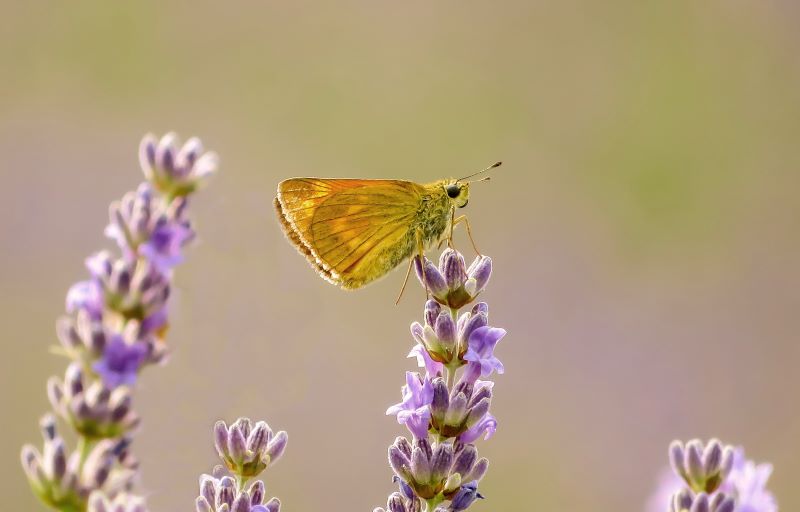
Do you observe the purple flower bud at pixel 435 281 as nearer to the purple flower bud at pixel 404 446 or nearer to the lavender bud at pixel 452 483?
the purple flower bud at pixel 404 446

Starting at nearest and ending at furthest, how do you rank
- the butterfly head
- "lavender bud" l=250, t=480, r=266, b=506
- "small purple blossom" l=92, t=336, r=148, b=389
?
"small purple blossom" l=92, t=336, r=148, b=389 < "lavender bud" l=250, t=480, r=266, b=506 < the butterfly head

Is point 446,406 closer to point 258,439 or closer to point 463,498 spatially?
point 463,498

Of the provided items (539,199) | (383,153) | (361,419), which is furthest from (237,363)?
(539,199)

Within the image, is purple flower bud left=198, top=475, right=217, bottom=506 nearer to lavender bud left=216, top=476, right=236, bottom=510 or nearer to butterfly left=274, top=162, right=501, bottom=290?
lavender bud left=216, top=476, right=236, bottom=510

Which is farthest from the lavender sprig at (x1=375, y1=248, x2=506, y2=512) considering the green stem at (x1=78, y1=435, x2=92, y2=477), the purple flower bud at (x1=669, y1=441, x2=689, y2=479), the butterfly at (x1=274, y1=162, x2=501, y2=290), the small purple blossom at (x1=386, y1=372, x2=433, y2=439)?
the butterfly at (x1=274, y1=162, x2=501, y2=290)

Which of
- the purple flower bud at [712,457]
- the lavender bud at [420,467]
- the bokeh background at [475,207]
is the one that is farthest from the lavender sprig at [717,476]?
the bokeh background at [475,207]

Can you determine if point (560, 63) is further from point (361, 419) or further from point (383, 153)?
point (361, 419)

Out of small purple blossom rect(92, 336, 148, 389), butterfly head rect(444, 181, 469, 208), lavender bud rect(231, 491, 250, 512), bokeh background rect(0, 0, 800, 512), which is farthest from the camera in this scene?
bokeh background rect(0, 0, 800, 512)
